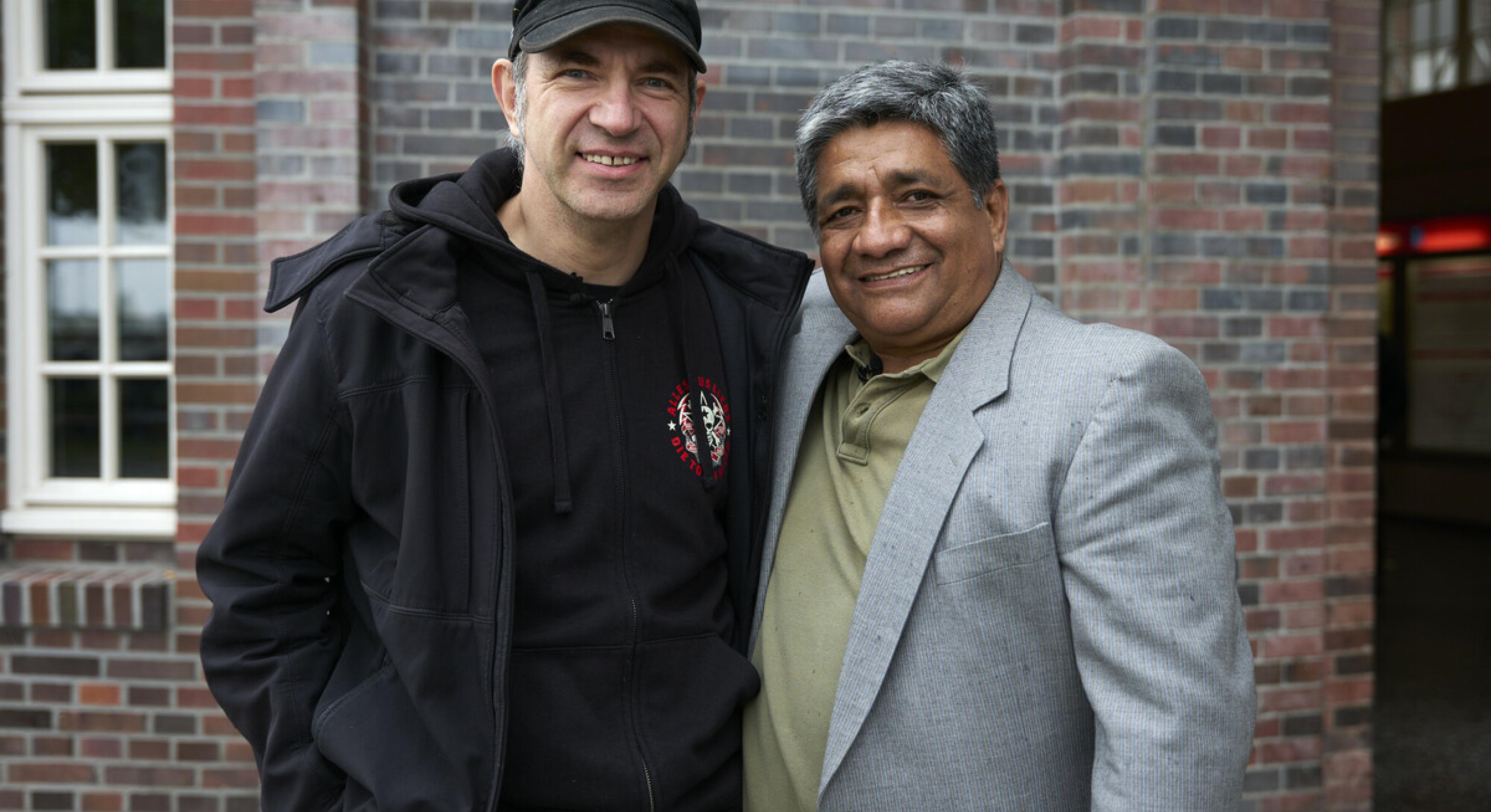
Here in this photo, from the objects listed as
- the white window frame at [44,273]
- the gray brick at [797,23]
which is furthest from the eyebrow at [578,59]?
the white window frame at [44,273]

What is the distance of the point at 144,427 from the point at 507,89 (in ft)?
7.95

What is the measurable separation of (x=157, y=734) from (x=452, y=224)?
8.70ft

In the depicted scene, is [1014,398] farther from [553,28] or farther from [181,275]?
[181,275]

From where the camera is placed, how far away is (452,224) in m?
1.87

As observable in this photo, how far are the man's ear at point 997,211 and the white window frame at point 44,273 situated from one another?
9.15ft

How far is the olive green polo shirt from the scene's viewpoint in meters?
1.96

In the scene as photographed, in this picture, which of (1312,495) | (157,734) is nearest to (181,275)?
(157,734)

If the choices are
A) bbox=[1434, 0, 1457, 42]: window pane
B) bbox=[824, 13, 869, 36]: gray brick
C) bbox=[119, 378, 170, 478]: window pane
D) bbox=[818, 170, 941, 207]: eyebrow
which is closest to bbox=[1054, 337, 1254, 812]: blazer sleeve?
bbox=[818, 170, 941, 207]: eyebrow

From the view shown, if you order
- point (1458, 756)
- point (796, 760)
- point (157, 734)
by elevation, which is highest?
point (796, 760)

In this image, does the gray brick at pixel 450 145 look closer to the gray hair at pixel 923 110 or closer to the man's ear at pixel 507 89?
the man's ear at pixel 507 89

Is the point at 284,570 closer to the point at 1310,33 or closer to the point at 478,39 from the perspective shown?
the point at 478,39

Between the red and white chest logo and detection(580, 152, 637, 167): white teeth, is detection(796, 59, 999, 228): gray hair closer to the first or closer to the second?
detection(580, 152, 637, 167): white teeth

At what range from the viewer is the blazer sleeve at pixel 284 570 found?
185 cm

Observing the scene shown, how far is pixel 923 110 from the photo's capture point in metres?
1.94
